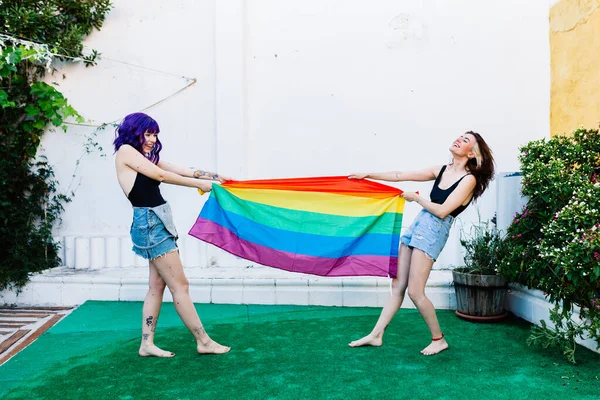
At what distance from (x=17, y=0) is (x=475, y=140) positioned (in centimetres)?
545

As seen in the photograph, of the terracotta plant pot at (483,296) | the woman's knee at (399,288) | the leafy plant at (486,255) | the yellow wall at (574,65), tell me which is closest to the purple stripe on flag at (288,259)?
the woman's knee at (399,288)

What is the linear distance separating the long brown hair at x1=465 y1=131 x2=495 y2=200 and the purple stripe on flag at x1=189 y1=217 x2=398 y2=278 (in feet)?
2.99

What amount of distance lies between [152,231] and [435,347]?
2162mm

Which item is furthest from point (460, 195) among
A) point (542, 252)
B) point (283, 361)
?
point (283, 361)

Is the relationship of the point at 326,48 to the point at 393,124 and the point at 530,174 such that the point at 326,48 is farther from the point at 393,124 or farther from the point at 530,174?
the point at 530,174

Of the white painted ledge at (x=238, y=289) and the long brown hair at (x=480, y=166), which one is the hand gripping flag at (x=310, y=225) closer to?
the long brown hair at (x=480, y=166)

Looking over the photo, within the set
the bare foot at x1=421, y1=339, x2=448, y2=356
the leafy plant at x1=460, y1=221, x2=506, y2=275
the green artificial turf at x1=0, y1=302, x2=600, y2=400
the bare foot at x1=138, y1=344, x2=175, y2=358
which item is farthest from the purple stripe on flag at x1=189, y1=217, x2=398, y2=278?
the leafy plant at x1=460, y1=221, x2=506, y2=275

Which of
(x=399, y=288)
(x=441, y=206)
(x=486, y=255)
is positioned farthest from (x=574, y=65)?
(x=399, y=288)

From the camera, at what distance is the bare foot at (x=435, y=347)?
13.0 ft

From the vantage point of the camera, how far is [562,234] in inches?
155

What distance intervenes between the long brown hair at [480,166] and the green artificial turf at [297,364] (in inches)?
47.4

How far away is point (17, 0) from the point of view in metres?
Result: 6.40

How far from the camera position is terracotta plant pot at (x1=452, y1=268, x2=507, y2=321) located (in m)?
4.75

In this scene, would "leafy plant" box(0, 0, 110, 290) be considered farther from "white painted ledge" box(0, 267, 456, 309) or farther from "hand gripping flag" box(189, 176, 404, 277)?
"hand gripping flag" box(189, 176, 404, 277)
